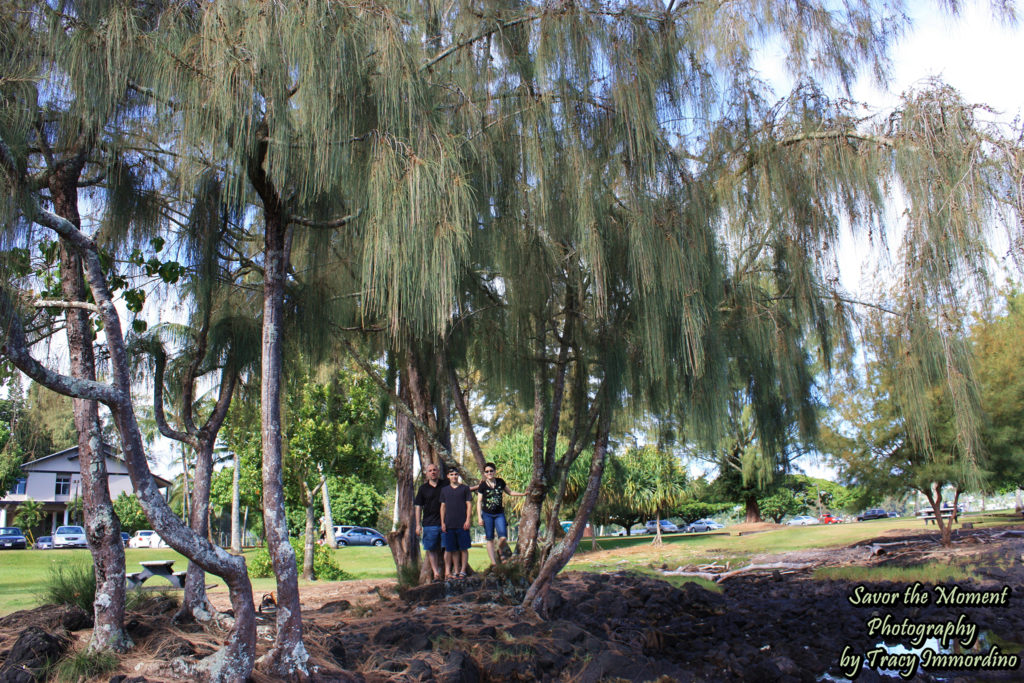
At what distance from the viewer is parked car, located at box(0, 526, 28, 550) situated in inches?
1051

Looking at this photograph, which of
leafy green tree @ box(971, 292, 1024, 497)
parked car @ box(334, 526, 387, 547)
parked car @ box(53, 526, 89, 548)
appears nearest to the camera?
leafy green tree @ box(971, 292, 1024, 497)

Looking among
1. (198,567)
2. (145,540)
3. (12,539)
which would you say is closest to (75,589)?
(198,567)

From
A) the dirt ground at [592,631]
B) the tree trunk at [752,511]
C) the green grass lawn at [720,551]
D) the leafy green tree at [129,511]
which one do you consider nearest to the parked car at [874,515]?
the tree trunk at [752,511]

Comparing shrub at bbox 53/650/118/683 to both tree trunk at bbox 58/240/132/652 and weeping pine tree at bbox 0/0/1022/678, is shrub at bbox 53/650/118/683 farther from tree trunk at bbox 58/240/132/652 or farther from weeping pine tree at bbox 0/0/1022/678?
weeping pine tree at bbox 0/0/1022/678

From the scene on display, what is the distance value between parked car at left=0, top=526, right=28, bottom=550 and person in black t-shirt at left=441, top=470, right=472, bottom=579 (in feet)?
89.8

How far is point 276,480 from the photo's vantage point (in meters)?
4.31

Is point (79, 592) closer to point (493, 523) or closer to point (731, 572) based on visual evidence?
point (493, 523)

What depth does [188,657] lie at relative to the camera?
13.7 ft

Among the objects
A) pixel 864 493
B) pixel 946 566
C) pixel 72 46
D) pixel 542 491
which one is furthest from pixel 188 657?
pixel 864 493

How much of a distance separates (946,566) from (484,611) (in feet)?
27.7

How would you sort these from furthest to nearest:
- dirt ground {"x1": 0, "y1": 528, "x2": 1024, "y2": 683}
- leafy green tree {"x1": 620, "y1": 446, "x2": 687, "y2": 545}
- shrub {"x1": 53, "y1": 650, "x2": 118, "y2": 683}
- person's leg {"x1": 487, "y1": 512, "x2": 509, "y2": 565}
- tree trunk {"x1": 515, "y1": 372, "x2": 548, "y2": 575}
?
leafy green tree {"x1": 620, "y1": 446, "x2": 687, "y2": 545}
person's leg {"x1": 487, "y1": 512, "x2": 509, "y2": 565}
tree trunk {"x1": 515, "y1": 372, "x2": 548, "y2": 575}
dirt ground {"x1": 0, "y1": 528, "x2": 1024, "y2": 683}
shrub {"x1": 53, "y1": 650, "x2": 118, "y2": 683}

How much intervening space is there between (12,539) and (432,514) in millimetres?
27588

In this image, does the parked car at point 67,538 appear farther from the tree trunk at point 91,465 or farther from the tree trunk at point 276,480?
the tree trunk at point 276,480

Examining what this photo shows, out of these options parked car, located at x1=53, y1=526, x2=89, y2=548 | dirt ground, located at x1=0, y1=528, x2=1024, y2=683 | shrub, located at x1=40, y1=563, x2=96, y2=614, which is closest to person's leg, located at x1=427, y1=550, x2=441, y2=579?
dirt ground, located at x1=0, y1=528, x2=1024, y2=683
